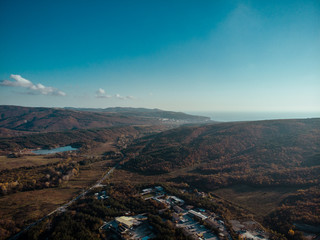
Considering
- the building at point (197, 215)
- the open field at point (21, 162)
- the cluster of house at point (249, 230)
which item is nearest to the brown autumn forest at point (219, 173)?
the open field at point (21, 162)

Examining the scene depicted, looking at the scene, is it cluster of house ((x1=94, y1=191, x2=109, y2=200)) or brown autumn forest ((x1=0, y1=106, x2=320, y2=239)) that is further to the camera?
cluster of house ((x1=94, y1=191, x2=109, y2=200))

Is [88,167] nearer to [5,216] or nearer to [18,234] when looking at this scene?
[5,216]

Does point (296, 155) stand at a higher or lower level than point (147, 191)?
higher

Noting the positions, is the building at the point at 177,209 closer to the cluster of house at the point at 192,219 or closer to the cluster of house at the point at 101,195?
the cluster of house at the point at 192,219

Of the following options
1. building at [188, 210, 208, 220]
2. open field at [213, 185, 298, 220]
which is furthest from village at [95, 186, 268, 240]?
open field at [213, 185, 298, 220]

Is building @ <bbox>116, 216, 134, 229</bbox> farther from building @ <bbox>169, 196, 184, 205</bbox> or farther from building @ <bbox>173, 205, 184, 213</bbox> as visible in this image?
building @ <bbox>169, 196, 184, 205</bbox>

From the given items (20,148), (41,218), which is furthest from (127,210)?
(20,148)
